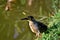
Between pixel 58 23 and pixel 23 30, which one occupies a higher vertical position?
pixel 58 23

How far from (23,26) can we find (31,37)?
2.76 ft

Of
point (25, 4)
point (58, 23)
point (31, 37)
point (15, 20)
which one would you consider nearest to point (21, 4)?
point (25, 4)

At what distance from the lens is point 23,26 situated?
18.9ft

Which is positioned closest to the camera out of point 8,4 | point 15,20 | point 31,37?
point 31,37

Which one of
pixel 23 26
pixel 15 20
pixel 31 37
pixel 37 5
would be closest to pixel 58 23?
pixel 31 37

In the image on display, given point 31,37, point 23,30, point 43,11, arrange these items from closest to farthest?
point 31,37, point 23,30, point 43,11

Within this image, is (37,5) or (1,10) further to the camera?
(37,5)

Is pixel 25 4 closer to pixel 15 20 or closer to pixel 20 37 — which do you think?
pixel 15 20

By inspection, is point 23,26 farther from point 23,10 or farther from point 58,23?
point 58,23

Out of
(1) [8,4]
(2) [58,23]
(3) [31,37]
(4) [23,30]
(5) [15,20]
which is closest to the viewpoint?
(2) [58,23]

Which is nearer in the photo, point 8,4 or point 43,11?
point 43,11

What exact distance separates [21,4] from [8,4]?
0.50 metres

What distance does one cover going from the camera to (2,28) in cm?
566

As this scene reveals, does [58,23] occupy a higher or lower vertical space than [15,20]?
higher
